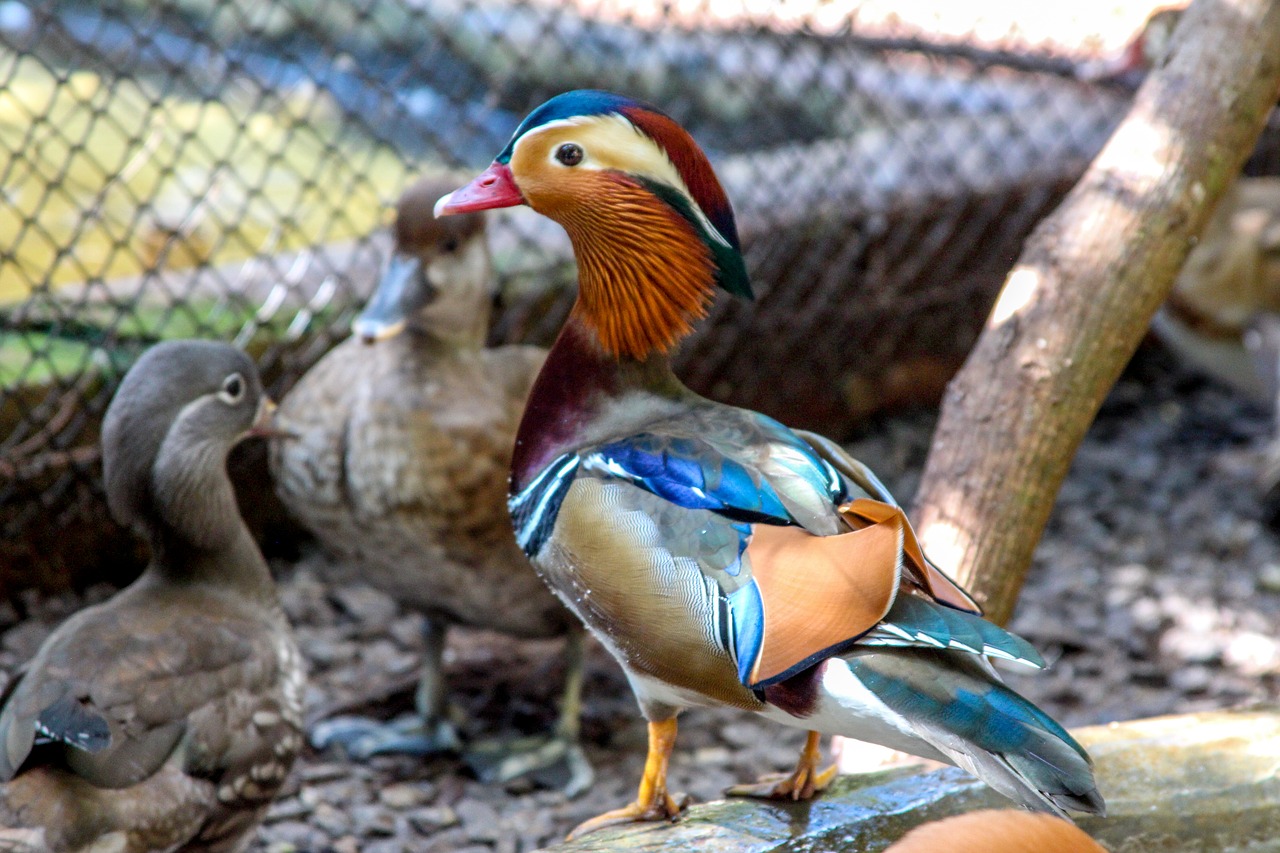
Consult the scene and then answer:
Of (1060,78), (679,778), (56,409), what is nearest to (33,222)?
(56,409)

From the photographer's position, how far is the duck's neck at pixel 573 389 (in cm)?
180

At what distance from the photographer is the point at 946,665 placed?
4.94 ft

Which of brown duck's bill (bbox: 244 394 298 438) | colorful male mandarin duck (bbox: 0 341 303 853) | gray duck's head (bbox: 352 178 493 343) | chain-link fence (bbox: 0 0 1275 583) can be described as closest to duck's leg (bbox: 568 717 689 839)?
colorful male mandarin duck (bbox: 0 341 303 853)

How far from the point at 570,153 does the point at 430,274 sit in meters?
1.16

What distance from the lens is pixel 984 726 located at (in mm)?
1435

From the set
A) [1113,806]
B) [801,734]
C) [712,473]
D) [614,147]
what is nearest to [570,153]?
[614,147]

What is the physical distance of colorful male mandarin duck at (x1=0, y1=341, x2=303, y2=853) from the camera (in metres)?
2.01

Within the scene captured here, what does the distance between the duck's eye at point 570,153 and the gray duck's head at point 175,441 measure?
100cm

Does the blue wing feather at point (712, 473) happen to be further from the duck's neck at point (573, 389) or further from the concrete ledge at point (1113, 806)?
the concrete ledge at point (1113, 806)

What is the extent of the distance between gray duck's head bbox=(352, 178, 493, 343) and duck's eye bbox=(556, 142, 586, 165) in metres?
1.08

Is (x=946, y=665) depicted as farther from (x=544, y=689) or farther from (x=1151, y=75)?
(x=544, y=689)

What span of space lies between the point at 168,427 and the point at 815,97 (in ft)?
9.85

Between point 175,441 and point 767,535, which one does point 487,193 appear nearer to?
point 767,535

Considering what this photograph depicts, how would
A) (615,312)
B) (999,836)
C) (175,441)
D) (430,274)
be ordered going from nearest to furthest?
(999,836)
(615,312)
(175,441)
(430,274)
